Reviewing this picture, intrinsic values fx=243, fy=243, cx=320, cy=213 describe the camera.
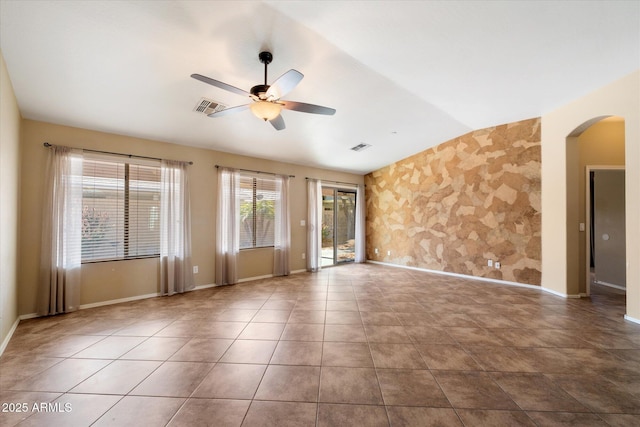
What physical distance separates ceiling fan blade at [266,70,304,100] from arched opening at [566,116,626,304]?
437 cm

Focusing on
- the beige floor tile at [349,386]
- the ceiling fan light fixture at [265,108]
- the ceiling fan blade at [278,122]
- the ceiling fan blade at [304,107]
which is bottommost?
the beige floor tile at [349,386]

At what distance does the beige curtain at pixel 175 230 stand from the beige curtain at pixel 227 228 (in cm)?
53

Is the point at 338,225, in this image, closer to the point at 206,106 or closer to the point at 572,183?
the point at 206,106

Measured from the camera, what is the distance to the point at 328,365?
214 centimetres

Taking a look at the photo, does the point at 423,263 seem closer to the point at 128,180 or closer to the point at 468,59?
the point at 468,59

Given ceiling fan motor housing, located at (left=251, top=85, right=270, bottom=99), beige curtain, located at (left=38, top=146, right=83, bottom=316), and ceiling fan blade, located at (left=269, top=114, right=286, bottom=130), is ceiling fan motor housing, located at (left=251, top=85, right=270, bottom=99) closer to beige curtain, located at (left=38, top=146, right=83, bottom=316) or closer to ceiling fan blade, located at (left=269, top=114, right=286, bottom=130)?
ceiling fan blade, located at (left=269, top=114, right=286, bottom=130)

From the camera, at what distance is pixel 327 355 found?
231 cm

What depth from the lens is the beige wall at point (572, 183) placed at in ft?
9.81

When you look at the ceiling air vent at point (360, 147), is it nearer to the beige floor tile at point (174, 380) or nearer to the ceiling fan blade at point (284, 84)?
the ceiling fan blade at point (284, 84)

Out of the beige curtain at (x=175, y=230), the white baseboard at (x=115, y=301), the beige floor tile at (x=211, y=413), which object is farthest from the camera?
the beige curtain at (x=175, y=230)

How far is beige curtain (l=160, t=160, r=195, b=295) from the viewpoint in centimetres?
414

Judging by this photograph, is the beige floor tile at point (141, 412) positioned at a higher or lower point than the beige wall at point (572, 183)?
lower

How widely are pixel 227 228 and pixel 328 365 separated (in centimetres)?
345

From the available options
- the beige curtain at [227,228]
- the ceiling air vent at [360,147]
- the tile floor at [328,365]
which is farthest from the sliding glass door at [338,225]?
the tile floor at [328,365]
